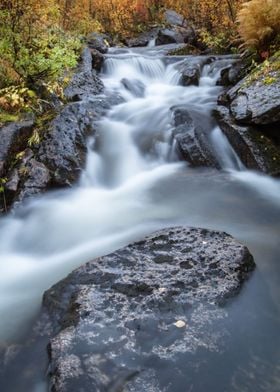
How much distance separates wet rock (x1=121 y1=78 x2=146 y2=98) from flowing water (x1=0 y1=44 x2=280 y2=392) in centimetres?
120

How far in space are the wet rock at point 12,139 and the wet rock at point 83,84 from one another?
2.19 meters

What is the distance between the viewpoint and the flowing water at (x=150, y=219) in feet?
9.27

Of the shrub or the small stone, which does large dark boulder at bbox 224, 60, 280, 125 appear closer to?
the shrub

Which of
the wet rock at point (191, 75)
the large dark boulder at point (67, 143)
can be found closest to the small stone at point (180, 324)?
the large dark boulder at point (67, 143)

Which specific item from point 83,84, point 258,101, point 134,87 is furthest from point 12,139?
point 134,87

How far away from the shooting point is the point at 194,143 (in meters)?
6.44

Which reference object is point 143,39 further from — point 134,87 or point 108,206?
point 108,206

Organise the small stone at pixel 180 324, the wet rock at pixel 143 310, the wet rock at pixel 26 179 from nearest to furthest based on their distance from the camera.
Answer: the wet rock at pixel 143 310
the small stone at pixel 180 324
the wet rock at pixel 26 179

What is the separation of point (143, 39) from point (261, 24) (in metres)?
10.2

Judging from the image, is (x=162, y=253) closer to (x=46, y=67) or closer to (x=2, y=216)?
(x=2, y=216)

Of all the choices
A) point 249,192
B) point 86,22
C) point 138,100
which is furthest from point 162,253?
point 86,22

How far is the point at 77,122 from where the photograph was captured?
6840 mm

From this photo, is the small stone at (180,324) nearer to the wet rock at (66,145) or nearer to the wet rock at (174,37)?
the wet rock at (66,145)

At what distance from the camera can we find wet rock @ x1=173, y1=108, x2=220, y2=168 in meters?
6.28
